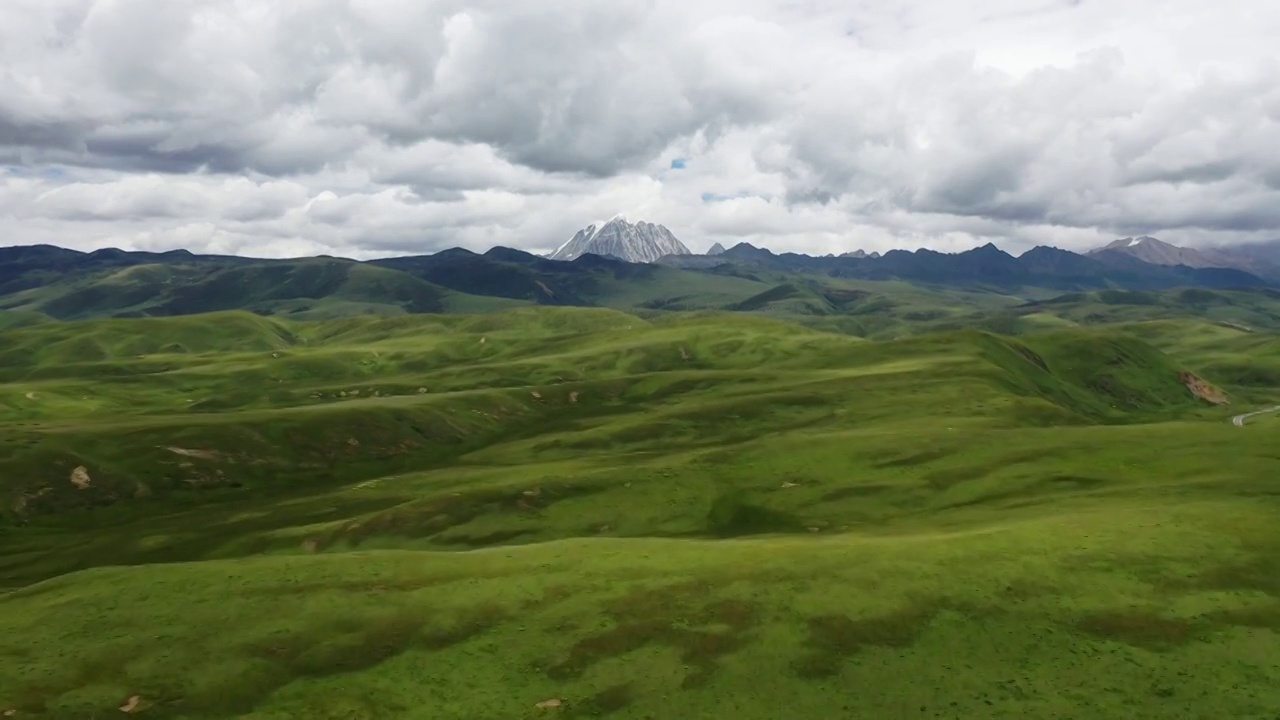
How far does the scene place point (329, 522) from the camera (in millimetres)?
137000

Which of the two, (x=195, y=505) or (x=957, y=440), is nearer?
(x=957, y=440)

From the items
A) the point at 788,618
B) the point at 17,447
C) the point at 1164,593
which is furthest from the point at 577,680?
the point at 17,447

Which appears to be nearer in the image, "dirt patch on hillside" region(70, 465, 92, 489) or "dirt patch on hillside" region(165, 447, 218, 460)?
"dirt patch on hillside" region(70, 465, 92, 489)

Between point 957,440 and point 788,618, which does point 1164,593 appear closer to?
point 788,618

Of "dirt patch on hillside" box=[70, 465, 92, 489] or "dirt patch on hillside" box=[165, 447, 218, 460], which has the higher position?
"dirt patch on hillside" box=[165, 447, 218, 460]

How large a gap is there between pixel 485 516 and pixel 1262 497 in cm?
10478

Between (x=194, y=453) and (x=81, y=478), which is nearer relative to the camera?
(x=81, y=478)

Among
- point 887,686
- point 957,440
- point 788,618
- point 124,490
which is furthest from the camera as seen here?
point 124,490

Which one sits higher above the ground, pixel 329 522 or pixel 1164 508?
pixel 1164 508

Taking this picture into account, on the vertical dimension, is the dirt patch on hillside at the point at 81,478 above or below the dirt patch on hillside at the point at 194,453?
below

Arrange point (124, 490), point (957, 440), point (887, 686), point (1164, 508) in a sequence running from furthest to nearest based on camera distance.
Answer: point (124, 490)
point (957, 440)
point (1164, 508)
point (887, 686)

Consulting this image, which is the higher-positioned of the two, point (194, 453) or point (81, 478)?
point (194, 453)

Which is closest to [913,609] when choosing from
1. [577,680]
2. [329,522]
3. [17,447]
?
[577,680]

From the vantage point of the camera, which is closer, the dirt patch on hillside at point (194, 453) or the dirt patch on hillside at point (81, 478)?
the dirt patch on hillside at point (81, 478)
